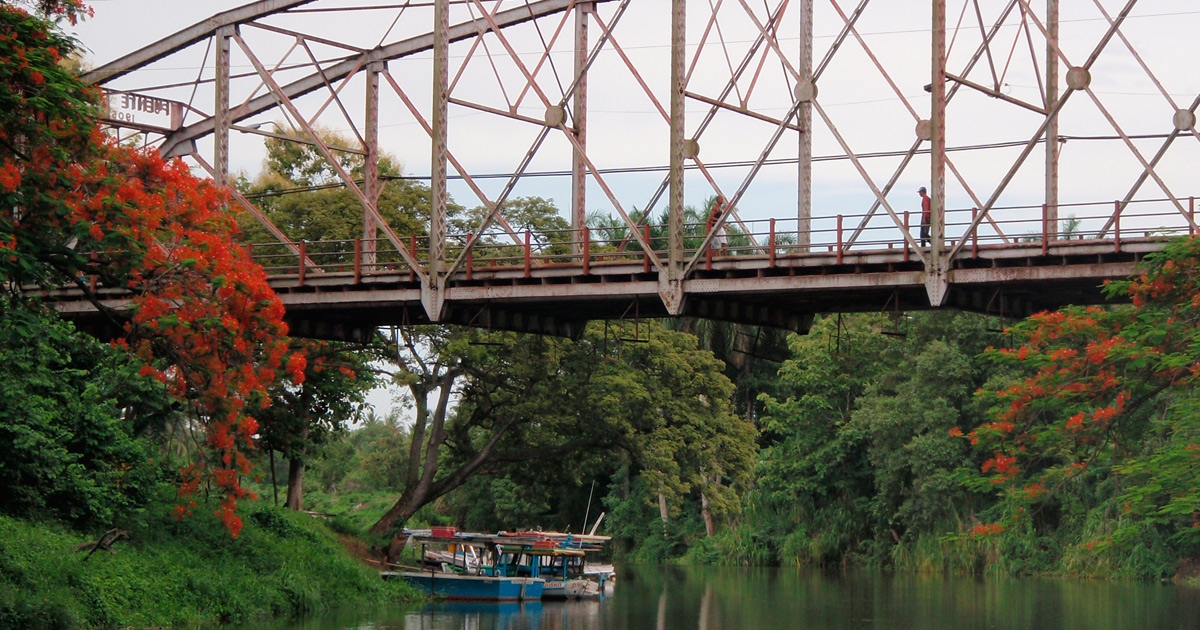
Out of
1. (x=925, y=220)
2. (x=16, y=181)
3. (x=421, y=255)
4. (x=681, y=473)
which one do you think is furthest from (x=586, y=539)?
(x=16, y=181)

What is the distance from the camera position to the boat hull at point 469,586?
46.7 metres

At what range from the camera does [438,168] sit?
1508 inches

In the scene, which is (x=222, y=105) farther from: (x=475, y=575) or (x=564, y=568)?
(x=564, y=568)

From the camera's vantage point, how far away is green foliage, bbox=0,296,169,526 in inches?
1228

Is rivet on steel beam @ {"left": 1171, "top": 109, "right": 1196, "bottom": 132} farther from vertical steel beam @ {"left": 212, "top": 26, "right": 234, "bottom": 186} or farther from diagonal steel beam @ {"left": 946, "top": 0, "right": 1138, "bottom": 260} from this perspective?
vertical steel beam @ {"left": 212, "top": 26, "right": 234, "bottom": 186}

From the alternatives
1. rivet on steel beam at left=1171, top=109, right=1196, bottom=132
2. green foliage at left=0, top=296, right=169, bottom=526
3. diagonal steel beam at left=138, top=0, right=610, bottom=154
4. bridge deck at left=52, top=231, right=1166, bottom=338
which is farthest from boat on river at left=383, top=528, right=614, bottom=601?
rivet on steel beam at left=1171, top=109, right=1196, bottom=132

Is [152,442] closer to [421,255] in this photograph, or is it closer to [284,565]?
[284,565]

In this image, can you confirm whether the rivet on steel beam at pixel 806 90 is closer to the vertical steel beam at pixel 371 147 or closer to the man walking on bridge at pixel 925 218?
the man walking on bridge at pixel 925 218

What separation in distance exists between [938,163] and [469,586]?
68.4 feet

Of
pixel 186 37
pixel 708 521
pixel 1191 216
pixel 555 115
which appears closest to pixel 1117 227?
pixel 1191 216

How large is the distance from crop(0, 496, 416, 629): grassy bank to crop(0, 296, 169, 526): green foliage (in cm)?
79

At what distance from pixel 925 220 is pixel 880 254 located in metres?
2.54

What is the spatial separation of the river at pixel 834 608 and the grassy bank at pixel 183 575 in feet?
4.15

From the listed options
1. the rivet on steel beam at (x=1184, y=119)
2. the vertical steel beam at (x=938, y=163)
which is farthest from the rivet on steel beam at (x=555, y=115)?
the rivet on steel beam at (x=1184, y=119)
